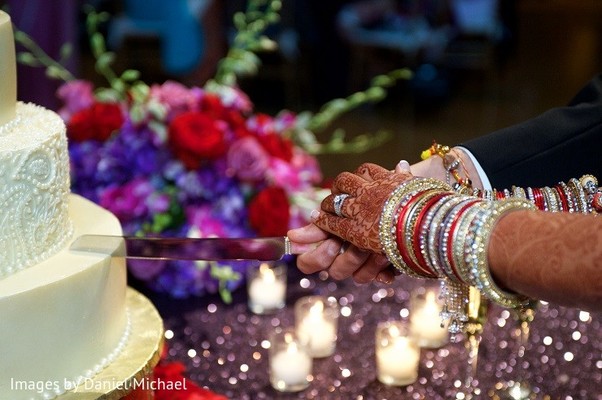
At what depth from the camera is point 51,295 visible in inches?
68.8

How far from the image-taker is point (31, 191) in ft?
5.80

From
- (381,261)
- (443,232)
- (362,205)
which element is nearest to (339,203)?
(362,205)

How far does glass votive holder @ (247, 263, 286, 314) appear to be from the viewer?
2584mm

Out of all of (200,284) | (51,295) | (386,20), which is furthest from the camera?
(386,20)

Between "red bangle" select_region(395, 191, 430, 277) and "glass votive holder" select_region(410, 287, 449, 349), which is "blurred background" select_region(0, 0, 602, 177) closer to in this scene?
"glass votive holder" select_region(410, 287, 449, 349)

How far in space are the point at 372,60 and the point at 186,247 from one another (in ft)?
15.4

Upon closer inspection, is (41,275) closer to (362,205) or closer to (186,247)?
(186,247)

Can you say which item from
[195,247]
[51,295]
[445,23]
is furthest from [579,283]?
[445,23]

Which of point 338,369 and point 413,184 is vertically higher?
point 413,184

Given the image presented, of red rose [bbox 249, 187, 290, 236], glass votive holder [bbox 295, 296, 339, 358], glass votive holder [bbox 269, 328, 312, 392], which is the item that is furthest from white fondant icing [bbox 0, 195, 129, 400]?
red rose [bbox 249, 187, 290, 236]

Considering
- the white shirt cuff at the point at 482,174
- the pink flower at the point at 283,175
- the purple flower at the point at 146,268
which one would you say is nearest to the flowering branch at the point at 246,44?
the pink flower at the point at 283,175

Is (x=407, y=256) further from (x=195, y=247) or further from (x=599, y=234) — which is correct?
(x=195, y=247)

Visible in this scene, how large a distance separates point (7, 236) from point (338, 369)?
932 mm

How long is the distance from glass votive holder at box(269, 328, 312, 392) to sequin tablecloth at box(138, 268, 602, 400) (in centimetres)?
2
